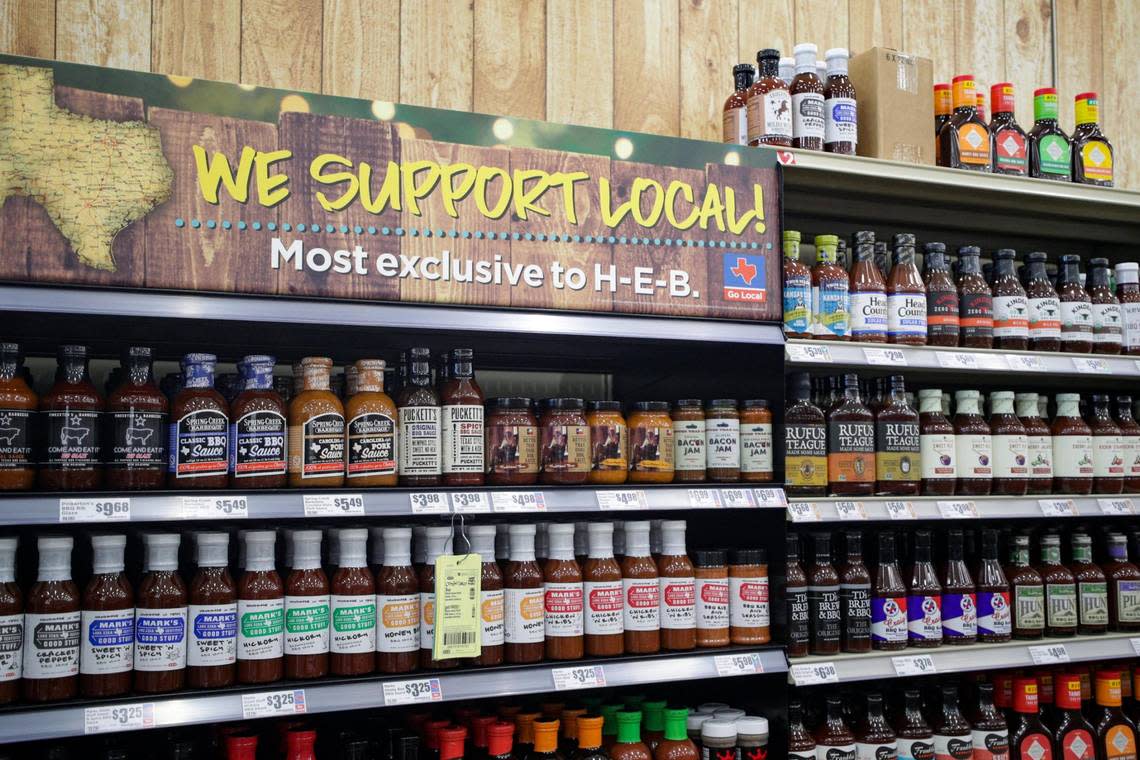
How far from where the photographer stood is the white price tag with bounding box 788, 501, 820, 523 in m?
2.46

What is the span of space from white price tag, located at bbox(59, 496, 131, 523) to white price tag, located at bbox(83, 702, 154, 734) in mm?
349

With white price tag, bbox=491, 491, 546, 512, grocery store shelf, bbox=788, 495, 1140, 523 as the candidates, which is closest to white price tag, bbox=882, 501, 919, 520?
grocery store shelf, bbox=788, 495, 1140, 523

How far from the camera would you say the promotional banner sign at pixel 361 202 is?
1.93 metres

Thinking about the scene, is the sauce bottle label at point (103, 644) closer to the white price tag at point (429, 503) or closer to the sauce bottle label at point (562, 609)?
the white price tag at point (429, 503)

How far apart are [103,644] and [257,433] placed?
489 mm

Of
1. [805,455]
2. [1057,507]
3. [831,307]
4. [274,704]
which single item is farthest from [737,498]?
[274,704]

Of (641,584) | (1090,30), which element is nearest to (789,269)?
(641,584)

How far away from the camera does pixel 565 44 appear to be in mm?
3150

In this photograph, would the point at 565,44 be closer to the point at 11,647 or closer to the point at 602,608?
the point at 602,608

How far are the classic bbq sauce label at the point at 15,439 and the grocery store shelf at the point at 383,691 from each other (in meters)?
0.45

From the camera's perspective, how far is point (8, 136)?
6.23 ft

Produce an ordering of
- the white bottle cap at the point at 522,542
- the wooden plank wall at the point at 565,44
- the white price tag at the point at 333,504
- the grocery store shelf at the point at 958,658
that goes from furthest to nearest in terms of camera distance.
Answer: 1. the wooden plank wall at the point at 565,44
2. the grocery store shelf at the point at 958,658
3. the white bottle cap at the point at 522,542
4. the white price tag at the point at 333,504

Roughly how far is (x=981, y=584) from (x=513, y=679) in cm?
138

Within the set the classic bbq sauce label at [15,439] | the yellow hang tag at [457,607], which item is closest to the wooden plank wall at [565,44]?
the classic bbq sauce label at [15,439]
